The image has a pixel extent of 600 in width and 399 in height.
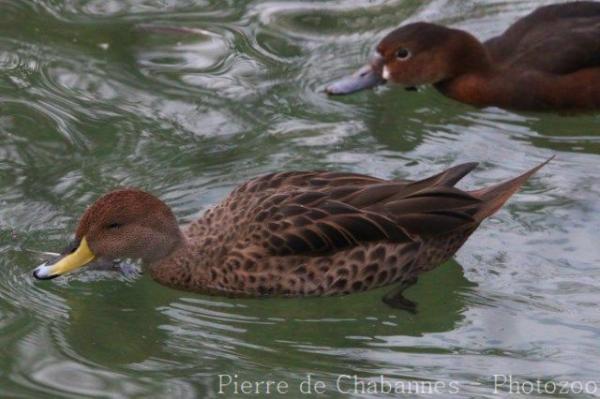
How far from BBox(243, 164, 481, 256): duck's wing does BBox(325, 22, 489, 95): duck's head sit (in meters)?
2.26

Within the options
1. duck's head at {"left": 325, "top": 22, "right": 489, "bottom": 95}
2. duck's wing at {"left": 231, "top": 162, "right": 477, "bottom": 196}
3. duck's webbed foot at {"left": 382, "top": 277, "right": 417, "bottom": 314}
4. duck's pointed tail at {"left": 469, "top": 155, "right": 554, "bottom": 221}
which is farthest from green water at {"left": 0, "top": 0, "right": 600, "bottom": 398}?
duck's wing at {"left": 231, "top": 162, "right": 477, "bottom": 196}

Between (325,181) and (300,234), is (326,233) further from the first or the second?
(325,181)

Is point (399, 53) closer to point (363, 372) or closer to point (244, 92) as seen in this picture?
point (244, 92)

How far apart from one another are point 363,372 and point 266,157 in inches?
97.1

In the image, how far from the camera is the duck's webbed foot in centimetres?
789

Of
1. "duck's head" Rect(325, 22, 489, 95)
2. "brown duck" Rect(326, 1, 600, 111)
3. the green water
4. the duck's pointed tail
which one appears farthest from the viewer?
"duck's head" Rect(325, 22, 489, 95)

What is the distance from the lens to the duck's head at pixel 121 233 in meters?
7.71

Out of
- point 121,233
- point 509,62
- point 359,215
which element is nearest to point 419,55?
point 509,62

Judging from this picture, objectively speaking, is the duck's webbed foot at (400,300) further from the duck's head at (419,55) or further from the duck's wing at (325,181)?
the duck's head at (419,55)

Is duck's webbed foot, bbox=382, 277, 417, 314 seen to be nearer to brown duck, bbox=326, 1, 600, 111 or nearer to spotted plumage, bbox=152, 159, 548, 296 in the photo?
spotted plumage, bbox=152, 159, 548, 296

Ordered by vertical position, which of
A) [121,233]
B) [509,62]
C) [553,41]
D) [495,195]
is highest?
[553,41]

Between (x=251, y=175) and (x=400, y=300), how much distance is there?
5.16ft

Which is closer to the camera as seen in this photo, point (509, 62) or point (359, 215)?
point (359, 215)

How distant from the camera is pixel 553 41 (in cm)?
1011
